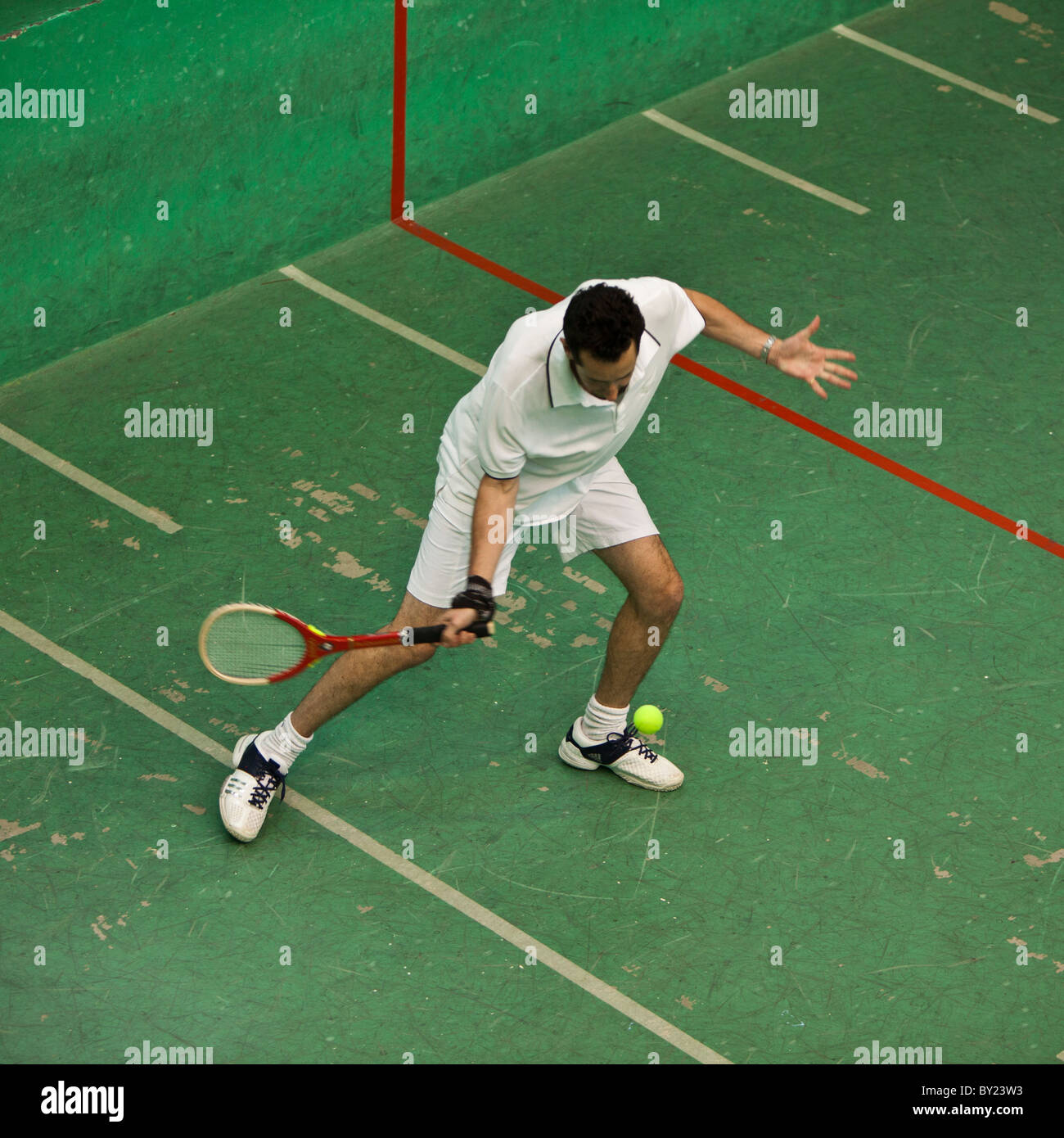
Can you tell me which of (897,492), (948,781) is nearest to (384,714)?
(948,781)

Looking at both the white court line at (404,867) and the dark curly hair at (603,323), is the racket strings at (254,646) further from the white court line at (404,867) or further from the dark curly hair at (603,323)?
the dark curly hair at (603,323)

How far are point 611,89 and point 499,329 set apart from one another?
7.00ft

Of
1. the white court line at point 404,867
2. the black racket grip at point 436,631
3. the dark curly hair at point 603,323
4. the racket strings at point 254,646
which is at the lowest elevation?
the white court line at point 404,867

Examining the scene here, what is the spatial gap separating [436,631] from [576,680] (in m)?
1.42

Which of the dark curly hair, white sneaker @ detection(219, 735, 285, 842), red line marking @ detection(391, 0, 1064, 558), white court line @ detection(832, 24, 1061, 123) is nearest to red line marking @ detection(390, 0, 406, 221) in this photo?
red line marking @ detection(391, 0, 1064, 558)

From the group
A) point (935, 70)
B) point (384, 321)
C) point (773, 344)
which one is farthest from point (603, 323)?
point (935, 70)

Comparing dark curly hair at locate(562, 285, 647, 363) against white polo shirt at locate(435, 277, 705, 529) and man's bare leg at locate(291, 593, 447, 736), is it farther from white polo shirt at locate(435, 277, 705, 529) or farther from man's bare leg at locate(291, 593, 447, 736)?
man's bare leg at locate(291, 593, 447, 736)

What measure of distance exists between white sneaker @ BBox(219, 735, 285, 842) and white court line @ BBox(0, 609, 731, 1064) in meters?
0.19

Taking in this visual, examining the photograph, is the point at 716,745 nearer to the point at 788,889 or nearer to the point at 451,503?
the point at 788,889

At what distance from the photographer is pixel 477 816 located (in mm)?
5684

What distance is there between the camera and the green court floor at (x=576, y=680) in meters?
5.09

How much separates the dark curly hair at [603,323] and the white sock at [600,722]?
151 cm

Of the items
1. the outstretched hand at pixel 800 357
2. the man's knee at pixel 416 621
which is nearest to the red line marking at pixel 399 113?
the outstretched hand at pixel 800 357

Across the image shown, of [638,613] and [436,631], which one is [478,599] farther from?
[638,613]
